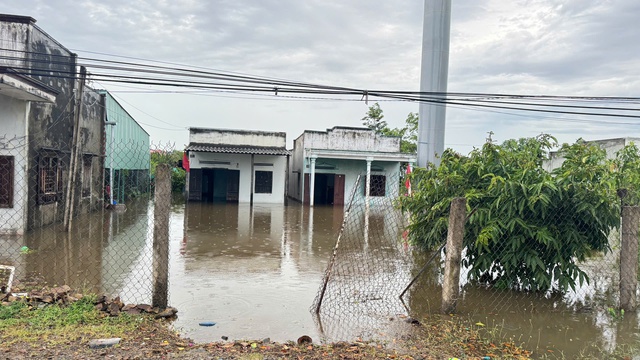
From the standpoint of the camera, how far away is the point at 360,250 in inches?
425

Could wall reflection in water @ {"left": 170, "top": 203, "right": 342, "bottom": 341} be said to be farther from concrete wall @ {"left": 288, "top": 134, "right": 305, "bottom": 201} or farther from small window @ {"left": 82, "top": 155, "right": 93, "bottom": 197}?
concrete wall @ {"left": 288, "top": 134, "right": 305, "bottom": 201}

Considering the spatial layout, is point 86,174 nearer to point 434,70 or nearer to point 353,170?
point 434,70

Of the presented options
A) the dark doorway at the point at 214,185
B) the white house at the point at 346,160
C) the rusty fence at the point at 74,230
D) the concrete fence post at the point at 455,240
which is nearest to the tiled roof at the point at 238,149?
the white house at the point at 346,160

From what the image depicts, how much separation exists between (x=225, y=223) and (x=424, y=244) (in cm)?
909

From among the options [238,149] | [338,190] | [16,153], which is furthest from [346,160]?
[16,153]

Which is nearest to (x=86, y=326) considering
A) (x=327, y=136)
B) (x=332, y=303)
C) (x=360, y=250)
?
(x=332, y=303)

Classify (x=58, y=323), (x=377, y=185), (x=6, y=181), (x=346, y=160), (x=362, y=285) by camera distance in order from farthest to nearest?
1. (x=377, y=185)
2. (x=346, y=160)
3. (x=6, y=181)
4. (x=362, y=285)
5. (x=58, y=323)

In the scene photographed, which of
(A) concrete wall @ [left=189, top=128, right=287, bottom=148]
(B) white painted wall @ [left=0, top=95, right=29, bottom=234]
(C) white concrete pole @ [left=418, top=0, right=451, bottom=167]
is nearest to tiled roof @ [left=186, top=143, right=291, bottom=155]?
(A) concrete wall @ [left=189, top=128, right=287, bottom=148]

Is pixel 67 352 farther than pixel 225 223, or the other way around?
pixel 225 223

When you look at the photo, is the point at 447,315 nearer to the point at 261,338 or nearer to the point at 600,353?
the point at 600,353

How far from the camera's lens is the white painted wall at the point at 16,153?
34.7 ft

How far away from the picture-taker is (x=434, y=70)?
568 inches

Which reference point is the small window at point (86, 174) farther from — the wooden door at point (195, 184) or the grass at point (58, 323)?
the grass at point (58, 323)

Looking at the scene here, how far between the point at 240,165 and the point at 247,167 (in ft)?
1.29
